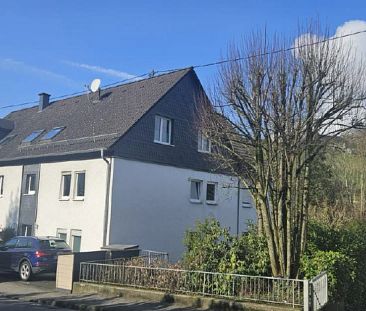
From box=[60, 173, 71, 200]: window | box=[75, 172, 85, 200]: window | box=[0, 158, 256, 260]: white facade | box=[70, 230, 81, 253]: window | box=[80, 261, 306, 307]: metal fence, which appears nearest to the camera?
box=[80, 261, 306, 307]: metal fence

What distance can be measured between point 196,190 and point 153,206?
3456 mm

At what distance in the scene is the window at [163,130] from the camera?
2256cm

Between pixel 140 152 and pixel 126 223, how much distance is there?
307cm

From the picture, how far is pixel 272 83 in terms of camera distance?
38.9 feet

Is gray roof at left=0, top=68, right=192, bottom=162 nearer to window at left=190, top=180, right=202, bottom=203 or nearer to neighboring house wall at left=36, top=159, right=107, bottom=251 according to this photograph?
neighboring house wall at left=36, top=159, right=107, bottom=251

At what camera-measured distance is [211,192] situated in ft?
82.6

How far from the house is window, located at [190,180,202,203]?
0.05m

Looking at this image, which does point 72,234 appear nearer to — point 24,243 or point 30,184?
point 24,243

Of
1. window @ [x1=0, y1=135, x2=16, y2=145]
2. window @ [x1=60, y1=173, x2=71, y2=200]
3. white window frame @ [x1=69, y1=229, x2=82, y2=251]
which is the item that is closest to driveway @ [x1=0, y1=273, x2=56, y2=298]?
white window frame @ [x1=69, y1=229, x2=82, y2=251]

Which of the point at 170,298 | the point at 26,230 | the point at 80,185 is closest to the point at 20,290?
the point at 170,298

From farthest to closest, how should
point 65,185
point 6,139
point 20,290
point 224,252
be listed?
point 6,139 → point 65,185 → point 20,290 → point 224,252

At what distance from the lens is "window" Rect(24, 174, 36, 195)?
24.3 meters

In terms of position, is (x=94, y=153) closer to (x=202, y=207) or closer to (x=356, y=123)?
(x=202, y=207)

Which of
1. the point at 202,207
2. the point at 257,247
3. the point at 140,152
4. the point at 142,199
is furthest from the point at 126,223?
the point at 257,247
